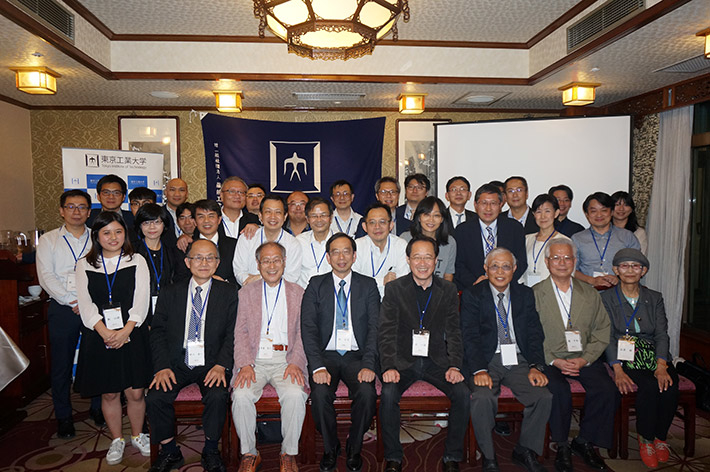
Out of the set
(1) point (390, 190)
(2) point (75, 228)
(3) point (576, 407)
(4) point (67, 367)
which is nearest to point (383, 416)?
(3) point (576, 407)

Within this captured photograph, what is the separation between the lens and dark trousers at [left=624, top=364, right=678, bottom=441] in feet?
9.53

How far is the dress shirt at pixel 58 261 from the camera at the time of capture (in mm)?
3264

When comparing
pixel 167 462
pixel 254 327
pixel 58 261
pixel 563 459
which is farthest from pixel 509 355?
pixel 58 261

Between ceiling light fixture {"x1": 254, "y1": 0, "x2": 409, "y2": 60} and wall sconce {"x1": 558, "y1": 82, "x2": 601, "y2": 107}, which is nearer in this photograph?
ceiling light fixture {"x1": 254, "y1": 0, "x2": 409, "y2": 60}

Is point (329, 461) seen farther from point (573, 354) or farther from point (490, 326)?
point (573, 354)

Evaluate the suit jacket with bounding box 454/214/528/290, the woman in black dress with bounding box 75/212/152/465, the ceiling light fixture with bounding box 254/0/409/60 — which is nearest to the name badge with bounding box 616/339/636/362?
the suit jacket with bounding box 454/214/528/290

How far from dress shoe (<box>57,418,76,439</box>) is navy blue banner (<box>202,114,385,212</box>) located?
3.49m

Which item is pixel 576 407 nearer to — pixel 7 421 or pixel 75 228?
pixel 75 228

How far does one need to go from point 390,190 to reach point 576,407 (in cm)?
239

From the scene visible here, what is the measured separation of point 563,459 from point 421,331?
47.3 inches

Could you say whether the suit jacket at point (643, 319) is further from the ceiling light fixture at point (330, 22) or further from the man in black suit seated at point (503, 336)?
the ceiling light fixture at point (330, 22)

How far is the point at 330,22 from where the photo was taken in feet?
8.02

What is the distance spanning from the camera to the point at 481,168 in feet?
19.0

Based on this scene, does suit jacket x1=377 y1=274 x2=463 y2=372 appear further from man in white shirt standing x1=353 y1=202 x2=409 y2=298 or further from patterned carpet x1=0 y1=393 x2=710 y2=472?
patterned carpet x1=0 y1=393 x2=710 y2=472
